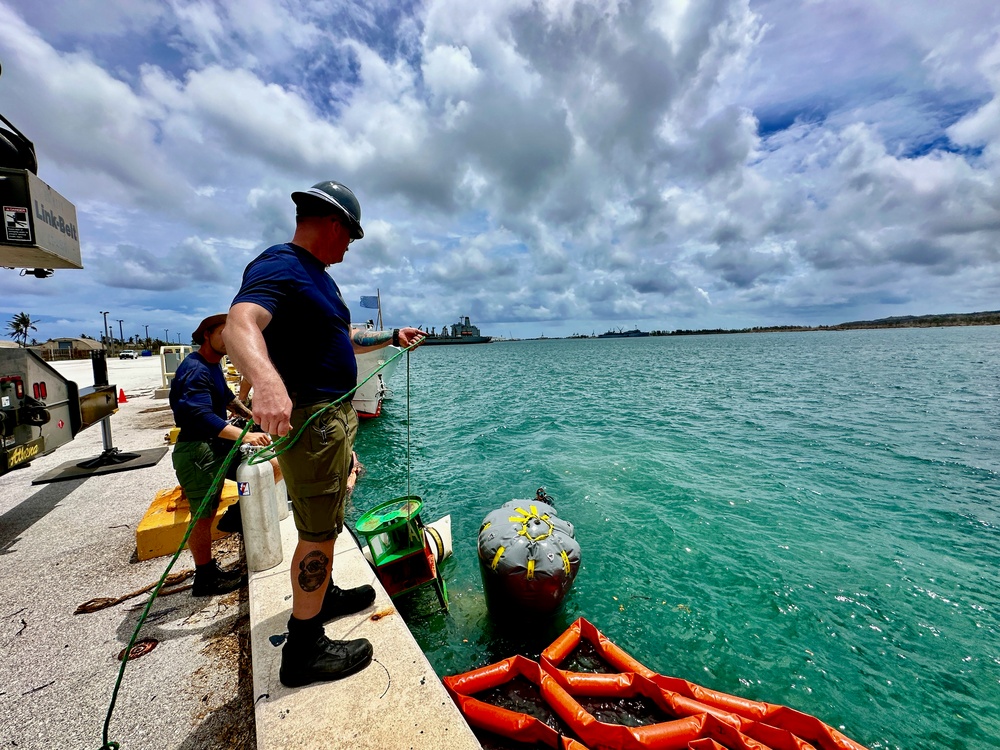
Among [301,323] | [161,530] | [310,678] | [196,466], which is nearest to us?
[301,323]

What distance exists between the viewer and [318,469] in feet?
7.33

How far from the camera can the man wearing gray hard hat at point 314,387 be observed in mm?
2119

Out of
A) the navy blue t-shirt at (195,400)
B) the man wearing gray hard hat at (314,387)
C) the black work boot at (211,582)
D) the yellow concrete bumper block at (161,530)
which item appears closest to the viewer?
the man wearing gray hard hat at (314,387)

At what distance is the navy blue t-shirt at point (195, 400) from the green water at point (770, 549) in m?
3.17

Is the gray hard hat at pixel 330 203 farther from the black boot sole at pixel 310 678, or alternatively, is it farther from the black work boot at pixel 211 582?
the black work boot at pixel 211 582

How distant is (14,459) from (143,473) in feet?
10.6

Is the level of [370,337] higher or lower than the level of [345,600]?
higher

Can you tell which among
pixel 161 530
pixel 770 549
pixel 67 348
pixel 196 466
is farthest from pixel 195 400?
pixel 67 348

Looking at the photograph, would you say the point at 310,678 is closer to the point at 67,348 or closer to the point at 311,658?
the point at 311,658

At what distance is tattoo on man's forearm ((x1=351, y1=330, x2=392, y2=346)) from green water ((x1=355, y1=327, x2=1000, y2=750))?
11.7 feet

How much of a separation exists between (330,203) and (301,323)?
68 cm

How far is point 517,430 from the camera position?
1667cm

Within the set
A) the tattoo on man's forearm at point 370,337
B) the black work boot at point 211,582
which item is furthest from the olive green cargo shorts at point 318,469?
the black work boot at point 211,582

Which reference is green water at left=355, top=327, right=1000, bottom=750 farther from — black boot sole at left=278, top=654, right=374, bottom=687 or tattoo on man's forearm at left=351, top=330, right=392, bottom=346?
tattoo on man's forearm at left=351, top=330, right=392, bottom=346
